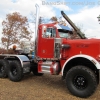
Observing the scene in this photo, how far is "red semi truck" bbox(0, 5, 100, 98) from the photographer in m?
5.96

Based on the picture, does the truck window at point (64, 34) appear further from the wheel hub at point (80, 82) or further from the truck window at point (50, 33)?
the wheel hub at point (80, 82)

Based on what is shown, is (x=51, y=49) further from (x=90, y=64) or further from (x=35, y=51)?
(x=90, y=64)

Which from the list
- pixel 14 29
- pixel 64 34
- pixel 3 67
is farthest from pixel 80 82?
pixel 14 29

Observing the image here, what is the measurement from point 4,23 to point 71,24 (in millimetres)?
21158

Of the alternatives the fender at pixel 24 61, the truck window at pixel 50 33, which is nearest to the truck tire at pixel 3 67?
the fender at pixel 24 61

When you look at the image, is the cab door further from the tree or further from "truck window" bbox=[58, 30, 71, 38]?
the tree

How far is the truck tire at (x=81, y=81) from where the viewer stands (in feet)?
18.9

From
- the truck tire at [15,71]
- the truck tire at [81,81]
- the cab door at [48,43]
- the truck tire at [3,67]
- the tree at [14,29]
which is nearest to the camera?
the truck tire at [81,81]

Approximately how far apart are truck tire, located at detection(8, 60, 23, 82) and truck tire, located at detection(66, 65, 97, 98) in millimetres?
2574

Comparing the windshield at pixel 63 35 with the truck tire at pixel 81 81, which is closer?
the truck tire at pixel 81 81

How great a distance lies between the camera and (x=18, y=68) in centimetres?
802

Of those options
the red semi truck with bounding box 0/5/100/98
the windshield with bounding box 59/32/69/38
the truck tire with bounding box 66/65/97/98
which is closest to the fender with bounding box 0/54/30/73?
the red semi truck with bounding box 0/5/100/98

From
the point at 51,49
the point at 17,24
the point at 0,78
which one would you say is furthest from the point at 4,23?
the point at 51,49

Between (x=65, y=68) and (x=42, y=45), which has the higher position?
(x=42, y=45)
